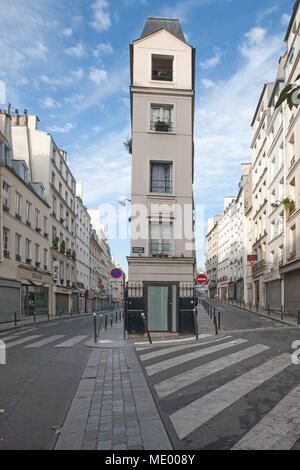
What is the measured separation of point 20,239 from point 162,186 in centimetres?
1512

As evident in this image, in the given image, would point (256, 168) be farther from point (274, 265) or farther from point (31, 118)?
point (31, 118)

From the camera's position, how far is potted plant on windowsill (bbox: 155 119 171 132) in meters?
16.7

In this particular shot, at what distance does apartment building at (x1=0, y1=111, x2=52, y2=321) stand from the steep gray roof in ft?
38.8

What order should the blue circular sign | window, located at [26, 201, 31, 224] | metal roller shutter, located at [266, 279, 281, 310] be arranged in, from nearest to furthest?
the blue circular sign < metal roller shutter, located at [266, 279, 281, 310] < window, located at [26, 201, 31, 224]

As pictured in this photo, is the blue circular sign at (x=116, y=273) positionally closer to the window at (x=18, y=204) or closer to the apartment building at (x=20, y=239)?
the apartment building at (x=20, y=239)

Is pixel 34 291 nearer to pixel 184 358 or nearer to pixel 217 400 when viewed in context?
pixel 184 358

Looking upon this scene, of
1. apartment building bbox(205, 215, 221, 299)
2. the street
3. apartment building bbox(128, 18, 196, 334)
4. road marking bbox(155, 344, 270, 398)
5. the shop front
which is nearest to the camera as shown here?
the street

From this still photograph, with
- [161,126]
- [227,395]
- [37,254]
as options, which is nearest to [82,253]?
[37,254]

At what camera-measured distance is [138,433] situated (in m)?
4.62

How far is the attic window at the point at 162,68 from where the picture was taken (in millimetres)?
17734

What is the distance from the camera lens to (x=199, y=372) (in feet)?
25.5

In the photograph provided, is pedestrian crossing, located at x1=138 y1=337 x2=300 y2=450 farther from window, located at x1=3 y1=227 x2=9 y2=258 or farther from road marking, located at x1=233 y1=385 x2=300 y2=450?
window, located at x1=3 y1=227 x2=9 y2=258

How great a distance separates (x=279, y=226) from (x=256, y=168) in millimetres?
12743

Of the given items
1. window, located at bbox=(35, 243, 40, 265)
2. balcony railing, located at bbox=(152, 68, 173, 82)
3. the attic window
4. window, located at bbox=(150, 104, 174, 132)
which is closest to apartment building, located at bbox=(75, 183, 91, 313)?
window, located at bbox=(35, 243, 40, 265)
